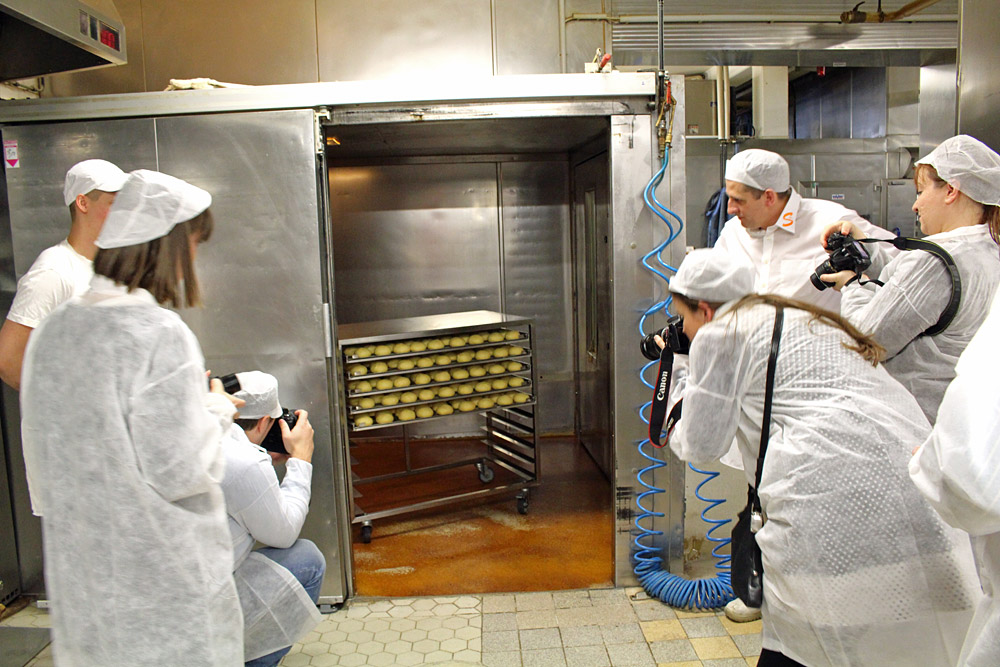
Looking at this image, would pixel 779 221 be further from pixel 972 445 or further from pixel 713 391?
pixel 972 445

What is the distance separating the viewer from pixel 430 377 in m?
3.50

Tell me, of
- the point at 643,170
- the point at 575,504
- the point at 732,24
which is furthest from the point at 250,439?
the point at 732,24

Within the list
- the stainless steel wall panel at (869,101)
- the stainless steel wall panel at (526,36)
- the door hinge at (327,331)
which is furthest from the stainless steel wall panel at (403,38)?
the stainless steel wall panel at (869,101)

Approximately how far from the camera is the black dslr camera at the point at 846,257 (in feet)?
7.00

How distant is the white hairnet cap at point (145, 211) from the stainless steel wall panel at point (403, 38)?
2.62m

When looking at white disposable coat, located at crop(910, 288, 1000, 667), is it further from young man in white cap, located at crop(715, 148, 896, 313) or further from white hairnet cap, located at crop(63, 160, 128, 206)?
white hairnet cap, located at crop(63, 160, 128, 206)

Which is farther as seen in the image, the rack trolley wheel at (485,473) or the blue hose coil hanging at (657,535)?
the rack trolley wheel at (485,473)

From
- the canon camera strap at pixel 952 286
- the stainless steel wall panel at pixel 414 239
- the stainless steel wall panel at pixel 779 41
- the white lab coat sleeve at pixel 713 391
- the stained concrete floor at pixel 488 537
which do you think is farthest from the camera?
the stainless steel wall panel at pixel 414 239

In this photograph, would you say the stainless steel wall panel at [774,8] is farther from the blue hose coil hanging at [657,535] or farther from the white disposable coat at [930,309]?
the white disposable coat at [930,309]

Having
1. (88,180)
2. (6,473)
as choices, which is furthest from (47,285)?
(6,473)

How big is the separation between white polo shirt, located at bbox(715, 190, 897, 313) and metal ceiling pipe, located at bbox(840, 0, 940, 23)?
200 cm

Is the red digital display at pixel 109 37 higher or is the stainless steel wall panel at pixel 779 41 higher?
the stainless steel wall panel at pixel 779 41

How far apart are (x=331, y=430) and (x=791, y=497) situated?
6.00 ft

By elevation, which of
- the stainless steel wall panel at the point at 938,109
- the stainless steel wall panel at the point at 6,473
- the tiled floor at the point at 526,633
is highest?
the stainless steel wall panel at the point at 938,109
